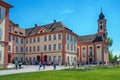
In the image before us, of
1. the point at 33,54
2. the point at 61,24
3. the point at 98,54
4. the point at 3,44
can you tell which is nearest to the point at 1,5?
the point at 3,44

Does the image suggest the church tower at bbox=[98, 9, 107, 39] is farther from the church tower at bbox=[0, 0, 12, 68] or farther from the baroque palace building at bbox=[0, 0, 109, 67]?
the church tower at bbox=[0, 0, 12, 68]

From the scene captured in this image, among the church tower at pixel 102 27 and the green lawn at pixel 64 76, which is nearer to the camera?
the green lawn at pixel 64 76

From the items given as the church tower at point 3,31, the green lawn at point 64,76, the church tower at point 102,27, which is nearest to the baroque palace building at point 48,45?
the church tower at point 102,27

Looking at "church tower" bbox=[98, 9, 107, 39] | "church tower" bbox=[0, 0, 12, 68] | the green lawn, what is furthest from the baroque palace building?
the green lawn

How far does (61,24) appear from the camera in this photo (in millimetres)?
54750

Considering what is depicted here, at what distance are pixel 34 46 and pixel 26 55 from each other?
416 cm

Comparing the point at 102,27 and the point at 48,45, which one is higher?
the point at 102,27

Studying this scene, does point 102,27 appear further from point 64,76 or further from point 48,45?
point 64,76

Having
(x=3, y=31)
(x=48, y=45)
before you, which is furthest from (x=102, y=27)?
(x=3, y=31)

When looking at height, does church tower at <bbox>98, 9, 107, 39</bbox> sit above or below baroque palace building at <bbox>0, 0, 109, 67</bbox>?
above

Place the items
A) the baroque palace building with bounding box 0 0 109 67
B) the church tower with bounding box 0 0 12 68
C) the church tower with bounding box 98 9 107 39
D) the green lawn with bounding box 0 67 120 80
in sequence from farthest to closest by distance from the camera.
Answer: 1. the church tower with bounding box 98 9 107 39
2. the baroque palace building with bounding box 0 0 109 67
3. the church tower with bounding box 0 0 12 68
4. the green lawn with bounding box 0 67 120 80

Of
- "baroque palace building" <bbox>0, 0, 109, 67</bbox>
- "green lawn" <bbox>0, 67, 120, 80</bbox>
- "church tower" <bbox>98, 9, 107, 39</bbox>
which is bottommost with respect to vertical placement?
"green lawn" <bbox>0, 67, 120, 80</bbox>

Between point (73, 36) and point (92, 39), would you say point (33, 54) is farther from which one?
point (92, 39)

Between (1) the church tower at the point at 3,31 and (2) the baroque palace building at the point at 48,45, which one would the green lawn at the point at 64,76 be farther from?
(2) the baroque palace building at the point at 48,45
